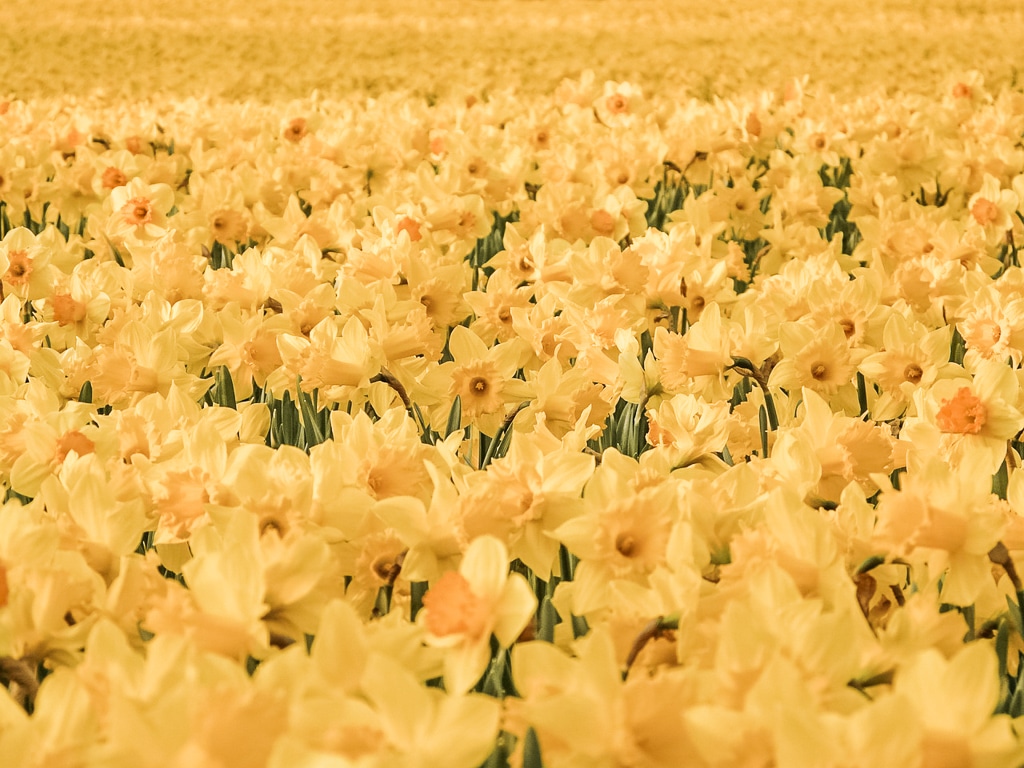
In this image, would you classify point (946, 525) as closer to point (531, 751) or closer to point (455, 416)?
point (531, 751)

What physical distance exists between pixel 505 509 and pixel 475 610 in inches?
10.2

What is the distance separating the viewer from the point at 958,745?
2.62 ft


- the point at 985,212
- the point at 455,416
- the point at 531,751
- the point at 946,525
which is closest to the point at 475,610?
the point at 531,751

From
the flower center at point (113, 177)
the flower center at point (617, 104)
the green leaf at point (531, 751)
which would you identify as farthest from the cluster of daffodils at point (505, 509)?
the flower center at point (617, 104)

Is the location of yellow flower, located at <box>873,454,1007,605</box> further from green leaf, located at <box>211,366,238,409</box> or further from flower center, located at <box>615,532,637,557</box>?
green leaf, located at <box>211,366,238,409</box>

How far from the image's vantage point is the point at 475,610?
100 centimetres

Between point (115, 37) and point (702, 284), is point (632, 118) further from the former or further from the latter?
point (115, 37)

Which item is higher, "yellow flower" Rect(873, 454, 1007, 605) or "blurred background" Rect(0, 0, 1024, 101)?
"blurred background" Rect(0, 0, 1024, 101)

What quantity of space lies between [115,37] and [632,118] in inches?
522

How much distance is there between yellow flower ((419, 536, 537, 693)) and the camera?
988mm

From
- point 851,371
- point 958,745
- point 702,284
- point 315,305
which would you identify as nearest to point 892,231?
point 702,284

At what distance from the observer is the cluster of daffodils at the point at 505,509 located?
0.83 m

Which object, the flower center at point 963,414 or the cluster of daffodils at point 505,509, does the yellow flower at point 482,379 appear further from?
the flower center at point 963,414

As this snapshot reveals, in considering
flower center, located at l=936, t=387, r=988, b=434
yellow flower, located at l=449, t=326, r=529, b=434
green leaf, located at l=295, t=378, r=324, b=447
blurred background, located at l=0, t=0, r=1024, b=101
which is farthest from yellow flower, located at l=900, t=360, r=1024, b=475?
blurred background, located at l=0, t=0, r=1024, b=101
